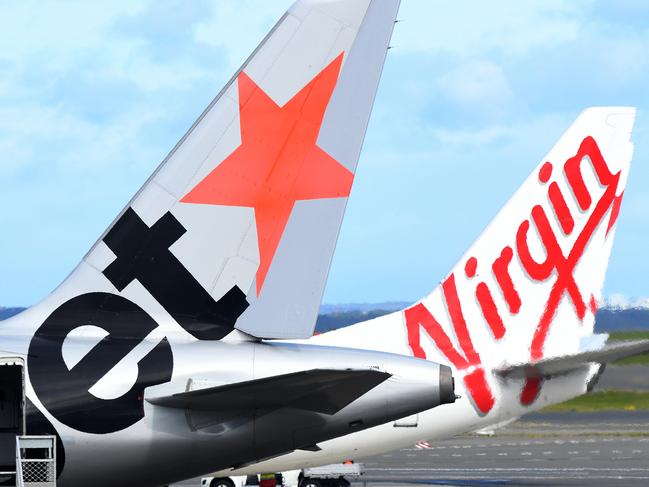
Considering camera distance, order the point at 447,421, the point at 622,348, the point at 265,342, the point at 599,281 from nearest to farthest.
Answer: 1. the point at 265,342
2. the point at 622,348
3. the point at 447,421
4. the point at 599,281

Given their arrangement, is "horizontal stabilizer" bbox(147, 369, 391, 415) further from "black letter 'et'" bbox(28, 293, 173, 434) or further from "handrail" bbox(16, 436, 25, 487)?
"handrail" bbox(16, 436, 25, 487)

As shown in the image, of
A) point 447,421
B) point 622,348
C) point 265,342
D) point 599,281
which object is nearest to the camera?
point 265,342

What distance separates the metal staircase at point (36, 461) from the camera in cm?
1285

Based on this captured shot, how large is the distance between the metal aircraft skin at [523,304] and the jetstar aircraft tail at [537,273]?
0.07 ft

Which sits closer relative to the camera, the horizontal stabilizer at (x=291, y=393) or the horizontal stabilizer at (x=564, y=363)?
the horizontal stabilizer at (x=291, y=393)

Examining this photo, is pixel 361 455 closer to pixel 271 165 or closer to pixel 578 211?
pixel 578 211

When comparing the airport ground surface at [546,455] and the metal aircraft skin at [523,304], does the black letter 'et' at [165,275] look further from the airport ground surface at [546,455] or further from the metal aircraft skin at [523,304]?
the airport ground surface at [546,455]

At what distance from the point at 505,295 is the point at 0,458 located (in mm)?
16554

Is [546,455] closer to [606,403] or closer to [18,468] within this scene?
[606,403]

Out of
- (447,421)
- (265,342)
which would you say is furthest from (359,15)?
(447,421)

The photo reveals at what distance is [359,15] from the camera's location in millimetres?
14055

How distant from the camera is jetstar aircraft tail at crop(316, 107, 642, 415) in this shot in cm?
2822

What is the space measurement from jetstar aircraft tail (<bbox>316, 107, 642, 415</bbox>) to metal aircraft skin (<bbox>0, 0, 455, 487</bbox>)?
1424cm

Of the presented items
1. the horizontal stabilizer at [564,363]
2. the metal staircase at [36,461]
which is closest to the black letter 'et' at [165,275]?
the metal staircase at [36,461]
